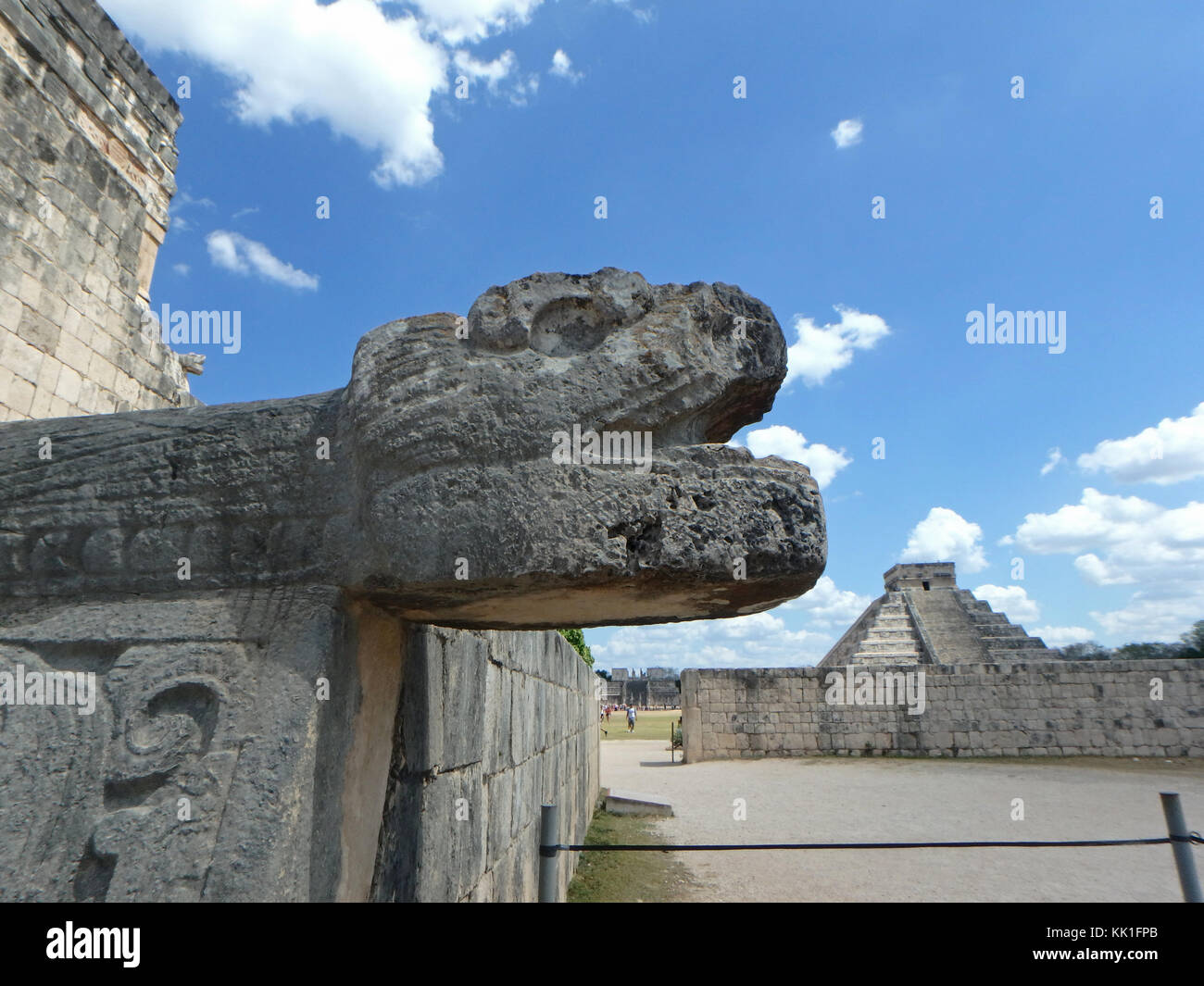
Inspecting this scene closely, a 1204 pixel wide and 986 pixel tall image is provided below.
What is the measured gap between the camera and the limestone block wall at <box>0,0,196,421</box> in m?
3.93

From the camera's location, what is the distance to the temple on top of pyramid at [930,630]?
1941 cm

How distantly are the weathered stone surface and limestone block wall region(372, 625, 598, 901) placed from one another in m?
0.50

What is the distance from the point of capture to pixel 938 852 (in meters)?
7.01

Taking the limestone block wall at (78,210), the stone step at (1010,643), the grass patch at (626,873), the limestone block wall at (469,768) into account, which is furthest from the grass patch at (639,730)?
the limestone block wall at (78,210)

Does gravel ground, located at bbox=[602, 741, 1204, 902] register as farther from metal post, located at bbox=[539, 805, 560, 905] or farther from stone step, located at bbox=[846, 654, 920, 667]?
stone step, located at bbox=[846, 654, 920, 667]

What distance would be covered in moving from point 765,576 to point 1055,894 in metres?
5.59

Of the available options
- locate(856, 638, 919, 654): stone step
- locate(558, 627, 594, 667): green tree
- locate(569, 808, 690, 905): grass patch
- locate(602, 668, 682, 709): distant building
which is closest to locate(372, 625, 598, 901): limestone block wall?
locate(569, 808, 690, 905): grass patch

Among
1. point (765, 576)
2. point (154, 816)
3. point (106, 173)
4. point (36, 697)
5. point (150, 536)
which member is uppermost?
point (106, 173)

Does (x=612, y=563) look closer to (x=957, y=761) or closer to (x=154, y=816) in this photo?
(x=154, y=816)

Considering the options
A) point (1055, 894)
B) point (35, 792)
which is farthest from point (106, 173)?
point (1055, 894)

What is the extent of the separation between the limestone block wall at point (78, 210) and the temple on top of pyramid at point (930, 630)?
1699 centimetres

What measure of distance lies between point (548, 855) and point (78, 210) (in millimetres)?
4365

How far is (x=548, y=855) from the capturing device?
7.48ft

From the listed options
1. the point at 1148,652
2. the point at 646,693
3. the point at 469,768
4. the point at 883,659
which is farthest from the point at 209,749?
the point at 646,693
